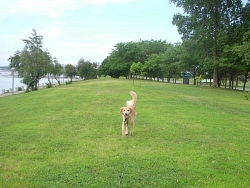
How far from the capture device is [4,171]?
4516mm

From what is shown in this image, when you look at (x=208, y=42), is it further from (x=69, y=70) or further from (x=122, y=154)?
(x=69, y=70)

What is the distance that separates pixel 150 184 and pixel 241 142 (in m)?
3.85

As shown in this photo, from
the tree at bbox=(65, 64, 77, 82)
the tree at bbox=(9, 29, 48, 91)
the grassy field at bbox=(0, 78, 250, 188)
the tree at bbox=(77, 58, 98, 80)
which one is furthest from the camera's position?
the tree at bbox=(77, 58, 98, 80)

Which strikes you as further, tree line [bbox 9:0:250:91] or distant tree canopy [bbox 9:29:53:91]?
distant tree canopy [bbox 9:29:53:91]

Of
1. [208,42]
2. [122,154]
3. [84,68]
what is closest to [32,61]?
[208,42]

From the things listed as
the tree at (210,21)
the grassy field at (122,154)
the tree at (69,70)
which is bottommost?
the grassy field at (122,154)

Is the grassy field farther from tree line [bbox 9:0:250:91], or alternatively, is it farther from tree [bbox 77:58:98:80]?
tree [bbox 77:58:98:80]

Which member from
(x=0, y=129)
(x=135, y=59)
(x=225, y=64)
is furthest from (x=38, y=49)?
(x=0, y=129)

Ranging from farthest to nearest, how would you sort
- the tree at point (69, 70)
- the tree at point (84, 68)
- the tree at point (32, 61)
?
the tree at point (84, 68), the tree at point (69, 70), the tree at point (32, 61)

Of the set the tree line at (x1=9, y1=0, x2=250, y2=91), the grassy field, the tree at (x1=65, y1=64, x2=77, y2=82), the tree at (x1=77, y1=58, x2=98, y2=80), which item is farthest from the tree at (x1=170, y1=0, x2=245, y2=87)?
the tree at (x1=77, y1=58, x2=98, y2=80)

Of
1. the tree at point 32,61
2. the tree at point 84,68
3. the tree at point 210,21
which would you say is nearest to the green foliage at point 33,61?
the tree at point 32,61

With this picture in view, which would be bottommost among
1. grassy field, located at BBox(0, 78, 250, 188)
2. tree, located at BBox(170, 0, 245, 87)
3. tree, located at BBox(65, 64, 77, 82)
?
grassy field, located at BBox(0, 78, 250, 188)

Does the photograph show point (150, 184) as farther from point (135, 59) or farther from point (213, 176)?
point (135, 59)

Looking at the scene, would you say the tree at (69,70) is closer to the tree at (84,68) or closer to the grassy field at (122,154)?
the tree at (84,68)
